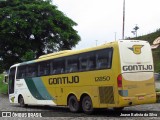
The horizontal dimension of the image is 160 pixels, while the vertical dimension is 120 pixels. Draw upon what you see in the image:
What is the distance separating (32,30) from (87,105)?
1982 centimetres

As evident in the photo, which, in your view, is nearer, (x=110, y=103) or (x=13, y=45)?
(x=110, y=103)

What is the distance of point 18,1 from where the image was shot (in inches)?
1580

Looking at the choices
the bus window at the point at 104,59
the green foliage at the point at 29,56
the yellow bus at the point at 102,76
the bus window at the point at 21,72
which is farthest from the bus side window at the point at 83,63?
the green foliage at the point at 29,56

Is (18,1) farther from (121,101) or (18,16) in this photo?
(121,101)

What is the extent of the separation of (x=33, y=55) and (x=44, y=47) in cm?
311

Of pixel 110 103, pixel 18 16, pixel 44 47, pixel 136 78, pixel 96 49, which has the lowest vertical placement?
pixel 110 103

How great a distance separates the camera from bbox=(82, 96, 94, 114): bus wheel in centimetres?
1767

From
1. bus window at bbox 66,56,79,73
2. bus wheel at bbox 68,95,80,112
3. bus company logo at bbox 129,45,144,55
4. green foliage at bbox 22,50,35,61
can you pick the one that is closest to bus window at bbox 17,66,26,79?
bus window at bbox 66,56,79,73

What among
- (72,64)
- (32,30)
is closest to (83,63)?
(72,64)

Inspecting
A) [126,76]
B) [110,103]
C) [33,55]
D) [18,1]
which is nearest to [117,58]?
[126,76]

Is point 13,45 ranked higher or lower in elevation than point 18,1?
lower

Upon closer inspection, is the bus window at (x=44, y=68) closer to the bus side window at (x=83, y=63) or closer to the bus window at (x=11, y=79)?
the bus side window at (x=83, y=63)

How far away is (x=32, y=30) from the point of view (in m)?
36.6

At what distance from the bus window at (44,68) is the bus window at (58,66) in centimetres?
66
